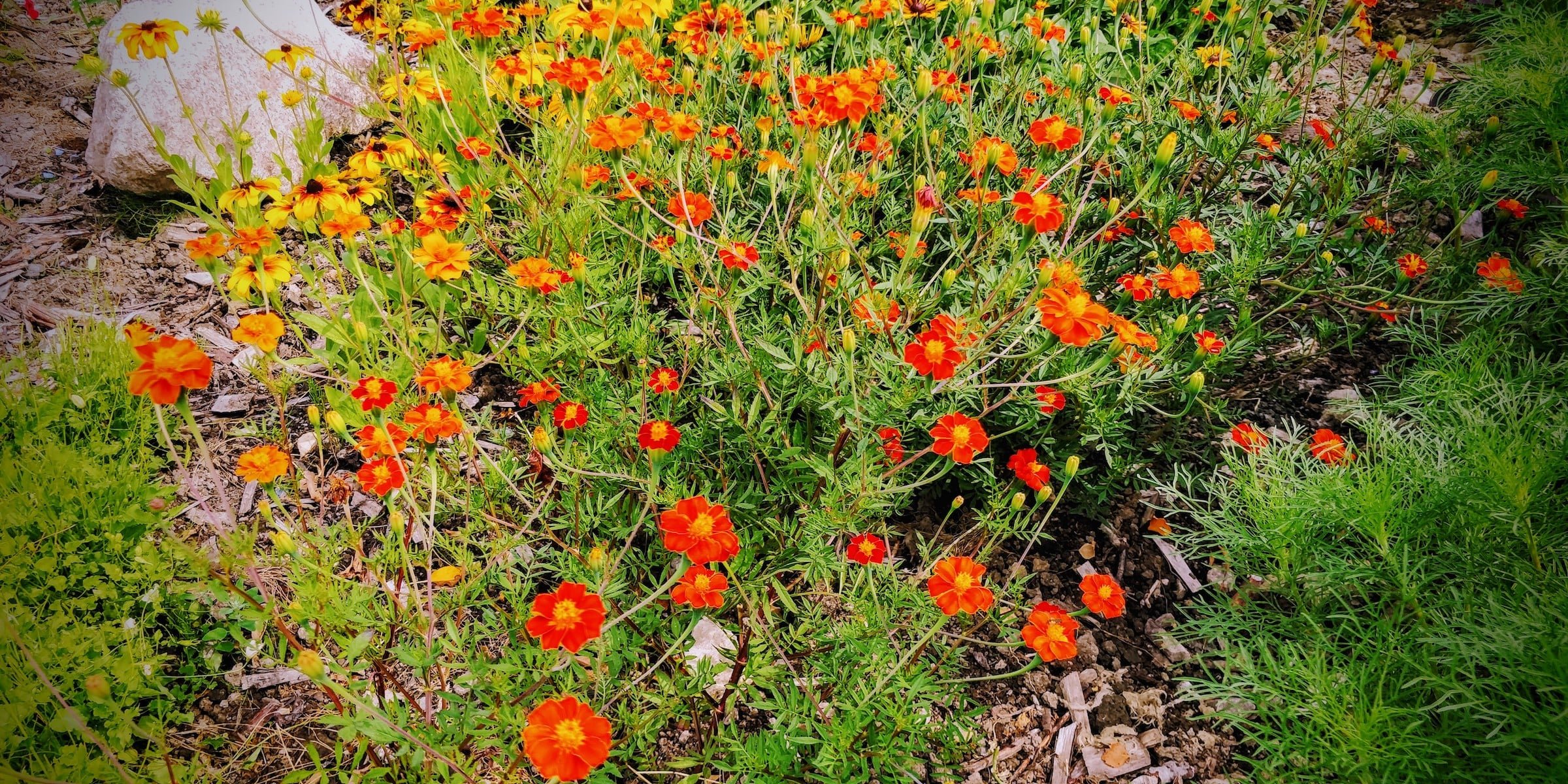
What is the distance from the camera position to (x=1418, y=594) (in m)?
1.56

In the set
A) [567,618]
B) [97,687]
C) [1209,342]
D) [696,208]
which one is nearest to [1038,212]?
[1209,342]

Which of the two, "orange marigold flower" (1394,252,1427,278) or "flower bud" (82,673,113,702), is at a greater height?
"orange marigold flower" (1394,252,1427,278)

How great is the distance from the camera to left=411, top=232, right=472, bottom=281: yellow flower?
176 cm

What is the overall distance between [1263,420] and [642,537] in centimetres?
191

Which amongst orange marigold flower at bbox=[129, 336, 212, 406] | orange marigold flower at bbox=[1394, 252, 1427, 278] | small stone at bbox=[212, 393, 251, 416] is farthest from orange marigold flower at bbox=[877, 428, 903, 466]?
small stone at bbox=[212, 393, 251, 416]

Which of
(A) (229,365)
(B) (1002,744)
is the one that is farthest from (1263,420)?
(A) (229,365)

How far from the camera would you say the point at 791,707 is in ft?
4.66

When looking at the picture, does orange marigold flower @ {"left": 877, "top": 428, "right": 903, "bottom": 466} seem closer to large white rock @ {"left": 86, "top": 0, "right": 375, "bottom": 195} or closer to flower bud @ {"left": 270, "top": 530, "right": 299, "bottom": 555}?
flower bud @ {"left": 270, "top": 530, "right": 299, "bottom": 555}

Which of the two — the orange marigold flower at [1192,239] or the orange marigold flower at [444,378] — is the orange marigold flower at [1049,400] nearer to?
the orange marigold flower at [1192,239]

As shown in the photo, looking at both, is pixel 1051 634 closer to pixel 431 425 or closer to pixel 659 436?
pixel 659 436

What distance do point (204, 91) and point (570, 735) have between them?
297 cm

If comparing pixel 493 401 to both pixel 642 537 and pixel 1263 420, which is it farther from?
pixel 1263 420

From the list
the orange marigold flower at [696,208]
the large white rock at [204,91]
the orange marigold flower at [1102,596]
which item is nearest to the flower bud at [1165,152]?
the orange marigold flower at [1102,596]

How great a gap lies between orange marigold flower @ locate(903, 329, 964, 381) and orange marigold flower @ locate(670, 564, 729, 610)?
0.53 meters
